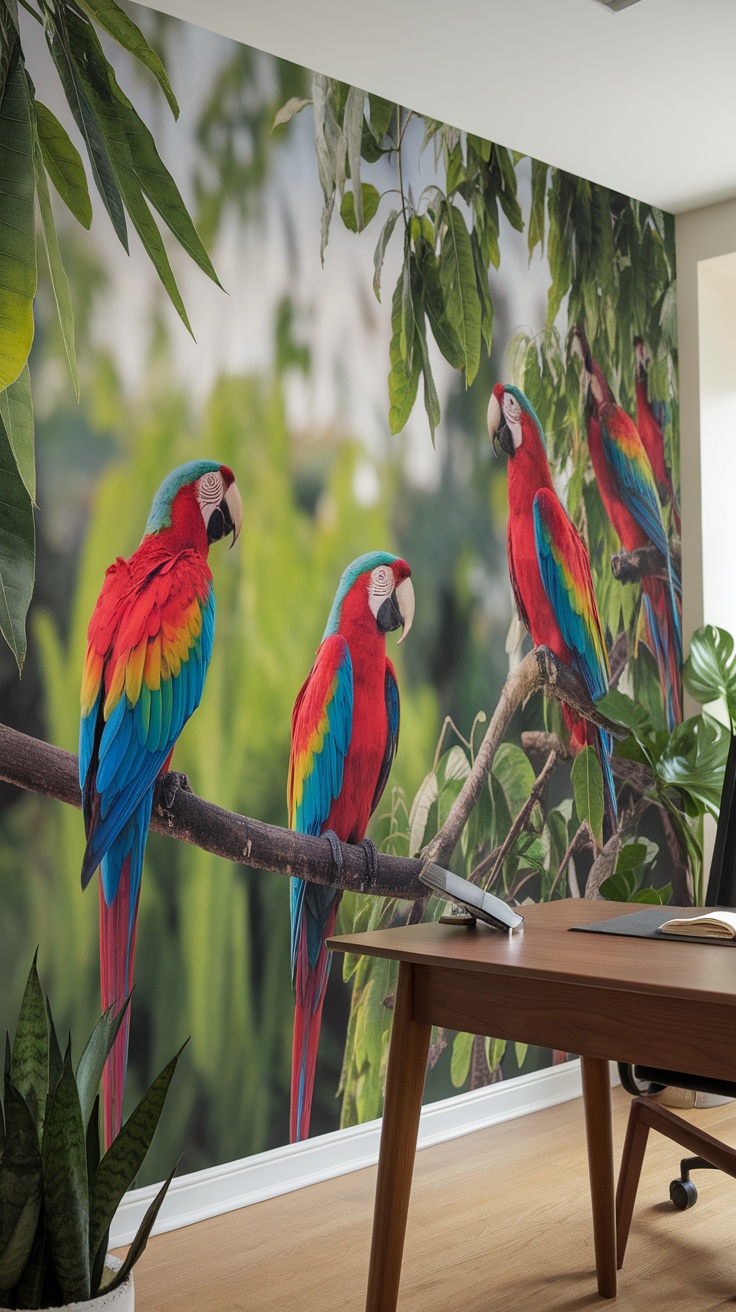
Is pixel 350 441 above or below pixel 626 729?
above

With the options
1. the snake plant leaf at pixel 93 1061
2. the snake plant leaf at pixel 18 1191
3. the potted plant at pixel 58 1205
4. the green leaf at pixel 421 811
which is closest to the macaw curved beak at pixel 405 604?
the green leaf at pixel 421 811

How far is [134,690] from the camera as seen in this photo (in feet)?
8.75

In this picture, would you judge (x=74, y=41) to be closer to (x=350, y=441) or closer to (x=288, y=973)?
(x=350, y=441)

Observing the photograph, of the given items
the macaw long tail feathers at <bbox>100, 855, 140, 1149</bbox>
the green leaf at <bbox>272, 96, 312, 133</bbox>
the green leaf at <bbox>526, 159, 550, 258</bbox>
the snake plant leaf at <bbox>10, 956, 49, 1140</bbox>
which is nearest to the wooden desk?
the snake plant leaf at <bbox>10, 956, 49, 1140</bbox>

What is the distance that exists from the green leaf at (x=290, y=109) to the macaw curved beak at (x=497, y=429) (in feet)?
3.29

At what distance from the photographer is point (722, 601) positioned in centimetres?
447

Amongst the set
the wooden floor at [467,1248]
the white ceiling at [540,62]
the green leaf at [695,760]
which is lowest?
the wooden floor at [467,1248]

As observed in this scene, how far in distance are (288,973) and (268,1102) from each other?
12.2 inches

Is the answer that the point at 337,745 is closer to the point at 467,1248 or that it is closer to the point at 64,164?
the point at 467,1248

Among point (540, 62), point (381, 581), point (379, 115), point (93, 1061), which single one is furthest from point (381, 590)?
point (93, 1061)

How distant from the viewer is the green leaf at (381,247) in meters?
3.28

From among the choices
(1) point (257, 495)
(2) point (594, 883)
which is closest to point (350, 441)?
(1) point (257, 495)

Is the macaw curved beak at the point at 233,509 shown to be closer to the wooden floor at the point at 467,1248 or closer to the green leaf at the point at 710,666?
the wooden floor at the point at 467,1248

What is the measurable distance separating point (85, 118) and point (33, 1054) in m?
2.00
